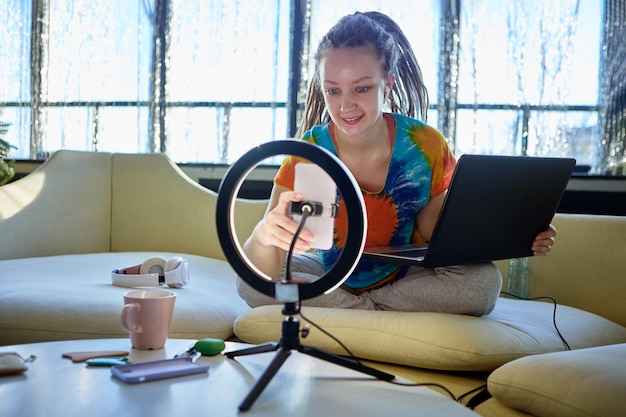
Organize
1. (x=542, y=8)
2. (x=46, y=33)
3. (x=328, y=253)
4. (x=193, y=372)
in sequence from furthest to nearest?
(x=46, y=33), (x=542, y=8), (x=328, y=253), (x=193, y=372)

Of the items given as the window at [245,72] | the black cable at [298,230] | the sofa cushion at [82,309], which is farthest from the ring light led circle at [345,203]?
the window at [245,72]

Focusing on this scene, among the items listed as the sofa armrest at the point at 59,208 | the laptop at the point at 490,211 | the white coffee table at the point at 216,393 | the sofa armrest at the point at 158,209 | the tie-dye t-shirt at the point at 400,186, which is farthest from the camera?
the sofa armrest at the point at 158,209

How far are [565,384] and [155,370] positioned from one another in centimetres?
66

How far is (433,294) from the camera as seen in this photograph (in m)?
1.64

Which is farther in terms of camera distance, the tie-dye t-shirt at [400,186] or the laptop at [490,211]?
the tie-dye t-shirt at [400,186]

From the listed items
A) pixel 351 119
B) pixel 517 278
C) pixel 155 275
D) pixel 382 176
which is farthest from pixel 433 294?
pixel 155 275

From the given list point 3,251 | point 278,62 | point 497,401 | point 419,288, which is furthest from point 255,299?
point 278,62

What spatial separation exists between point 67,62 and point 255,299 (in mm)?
2566

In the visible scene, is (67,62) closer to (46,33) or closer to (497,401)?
(46,33)

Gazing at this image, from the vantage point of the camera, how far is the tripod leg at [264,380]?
0.85 m

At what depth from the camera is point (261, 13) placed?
12.0 feet

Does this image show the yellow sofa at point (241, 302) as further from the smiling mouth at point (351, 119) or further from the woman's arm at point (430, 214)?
the smiling mouth at point (351, 119)

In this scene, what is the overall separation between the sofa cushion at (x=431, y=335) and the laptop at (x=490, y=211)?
0.47 feet

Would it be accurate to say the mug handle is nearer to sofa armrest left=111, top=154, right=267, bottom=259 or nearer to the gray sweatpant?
the gray sweatpant
